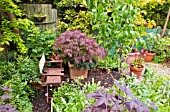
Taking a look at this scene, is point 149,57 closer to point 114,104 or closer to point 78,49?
point 78,49

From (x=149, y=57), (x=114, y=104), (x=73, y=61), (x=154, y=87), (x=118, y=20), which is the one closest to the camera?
(x=114, y=104)

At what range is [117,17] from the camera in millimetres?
1854

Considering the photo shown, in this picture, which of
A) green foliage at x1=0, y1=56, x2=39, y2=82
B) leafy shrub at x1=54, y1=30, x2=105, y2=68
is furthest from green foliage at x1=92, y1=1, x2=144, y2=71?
green foliage at x1=0, y1=56, x2=39, y2=82

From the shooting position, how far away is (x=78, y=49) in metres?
2.55

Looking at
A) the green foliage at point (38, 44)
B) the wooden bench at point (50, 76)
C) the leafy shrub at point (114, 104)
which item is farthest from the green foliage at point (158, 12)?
the leafy shrub at point (114, 104)

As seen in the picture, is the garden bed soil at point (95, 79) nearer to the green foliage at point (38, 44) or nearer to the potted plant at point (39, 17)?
the green foliage at point (38, 44)

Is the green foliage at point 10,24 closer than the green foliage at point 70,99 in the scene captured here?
No

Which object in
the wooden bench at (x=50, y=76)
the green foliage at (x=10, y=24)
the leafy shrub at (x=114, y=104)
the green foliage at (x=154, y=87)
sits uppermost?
the green foliage at (x=10, y=24)

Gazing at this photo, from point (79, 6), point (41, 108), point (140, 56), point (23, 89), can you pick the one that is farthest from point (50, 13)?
point (140, 56)

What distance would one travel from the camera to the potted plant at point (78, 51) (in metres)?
2.57

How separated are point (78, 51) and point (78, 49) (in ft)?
0.15

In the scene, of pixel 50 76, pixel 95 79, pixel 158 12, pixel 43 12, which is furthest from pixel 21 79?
pixel 158 12

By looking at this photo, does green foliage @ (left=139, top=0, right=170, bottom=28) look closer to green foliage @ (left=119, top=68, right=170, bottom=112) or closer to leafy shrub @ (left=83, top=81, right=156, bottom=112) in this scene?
green foliage @ (left=119, top=68, right=170, bottom=112)

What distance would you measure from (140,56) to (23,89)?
259 centimetres
